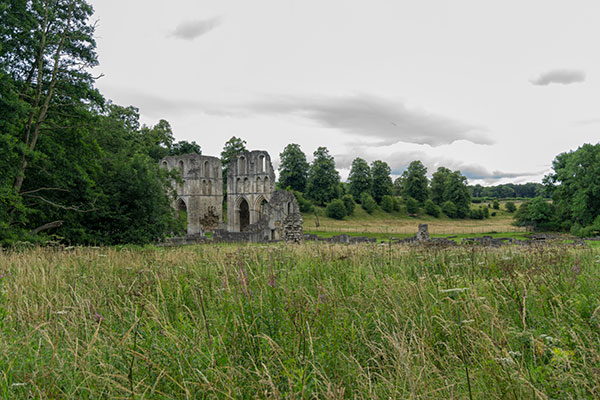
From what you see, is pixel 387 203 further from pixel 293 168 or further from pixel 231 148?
pixel 231 148

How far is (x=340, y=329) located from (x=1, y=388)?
2492 mm

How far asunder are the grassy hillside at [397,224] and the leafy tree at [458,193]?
4052 mm

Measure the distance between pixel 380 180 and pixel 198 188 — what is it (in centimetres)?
4188

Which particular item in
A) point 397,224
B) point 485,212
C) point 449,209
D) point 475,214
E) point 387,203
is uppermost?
point 387,203

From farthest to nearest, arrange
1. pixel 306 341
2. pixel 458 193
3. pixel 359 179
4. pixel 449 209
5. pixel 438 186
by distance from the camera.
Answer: pixel 438 186
pixel 458 193
pixel 359 179
pixel 449 209
pixel 306 341

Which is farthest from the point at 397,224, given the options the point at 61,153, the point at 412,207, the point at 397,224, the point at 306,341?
the point at 306,341

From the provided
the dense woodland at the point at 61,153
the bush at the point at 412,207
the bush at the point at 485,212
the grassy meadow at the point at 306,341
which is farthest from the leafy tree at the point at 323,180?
the grassy meadow at the point at 306,341

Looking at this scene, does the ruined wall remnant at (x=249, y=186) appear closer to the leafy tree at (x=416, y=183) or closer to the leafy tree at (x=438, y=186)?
the leafy tree at (x=416, y=183)

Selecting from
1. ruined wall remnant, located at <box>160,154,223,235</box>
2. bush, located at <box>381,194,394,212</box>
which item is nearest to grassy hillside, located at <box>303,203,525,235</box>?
bush, located at <box>381,194,394,212</box>

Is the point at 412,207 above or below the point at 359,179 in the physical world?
below

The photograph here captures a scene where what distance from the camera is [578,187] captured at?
145ft

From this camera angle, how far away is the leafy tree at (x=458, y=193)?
77019mm

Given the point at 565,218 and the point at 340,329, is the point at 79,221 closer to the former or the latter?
the point at 340,329

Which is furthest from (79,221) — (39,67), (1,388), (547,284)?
(547,284)
